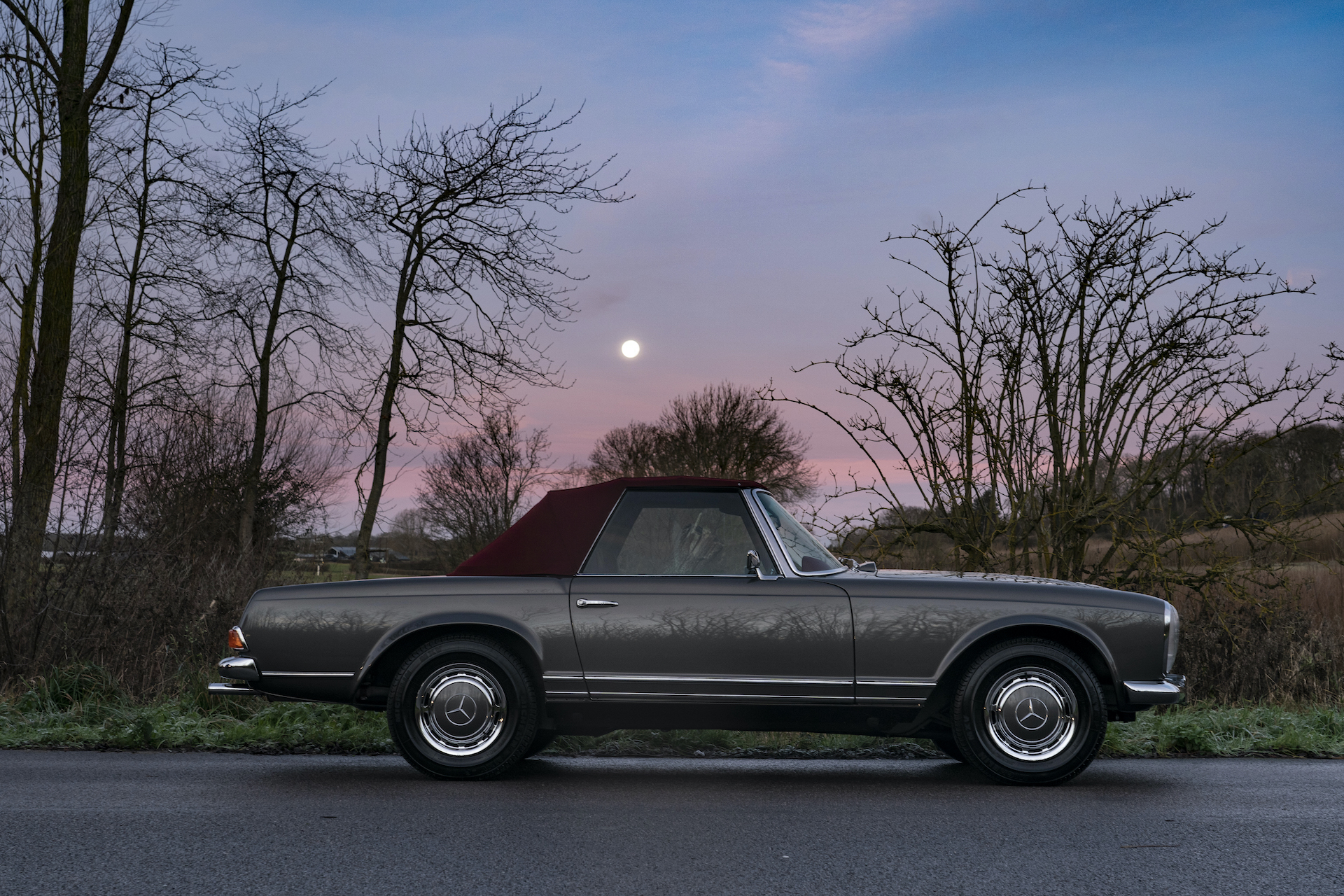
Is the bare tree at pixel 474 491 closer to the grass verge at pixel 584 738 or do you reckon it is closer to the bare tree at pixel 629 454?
the bare tree at pixel 629 454

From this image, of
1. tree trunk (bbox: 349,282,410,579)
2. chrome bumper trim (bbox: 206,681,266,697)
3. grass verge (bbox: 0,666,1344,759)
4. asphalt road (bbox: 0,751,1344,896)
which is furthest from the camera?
tree trunk (bbox: 349,282,410,579)

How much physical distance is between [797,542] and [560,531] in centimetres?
141

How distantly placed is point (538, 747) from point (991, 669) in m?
2.84

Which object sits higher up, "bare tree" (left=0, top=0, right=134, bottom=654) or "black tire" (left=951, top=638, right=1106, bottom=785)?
"bare tree" (left=0, top=0, right=134, bottom=654)

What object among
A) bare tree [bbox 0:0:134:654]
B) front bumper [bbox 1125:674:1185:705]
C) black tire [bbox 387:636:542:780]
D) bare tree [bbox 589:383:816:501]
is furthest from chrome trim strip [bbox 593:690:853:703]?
bare tree [bbox 589:383:816:501]

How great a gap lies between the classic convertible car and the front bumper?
0.04 feet

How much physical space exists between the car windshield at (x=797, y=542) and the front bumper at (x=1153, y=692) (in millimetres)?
1709

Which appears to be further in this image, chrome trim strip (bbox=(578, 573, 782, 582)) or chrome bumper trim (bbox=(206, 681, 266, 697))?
chrome bumper trim (bbox=(206, 681, 266, 697))

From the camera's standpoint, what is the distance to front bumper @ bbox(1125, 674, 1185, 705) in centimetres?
609

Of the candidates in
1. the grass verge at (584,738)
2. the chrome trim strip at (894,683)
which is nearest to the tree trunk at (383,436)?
the grass verge at (584,738)

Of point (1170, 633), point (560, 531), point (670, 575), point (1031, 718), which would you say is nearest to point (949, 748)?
point (1031, 718)

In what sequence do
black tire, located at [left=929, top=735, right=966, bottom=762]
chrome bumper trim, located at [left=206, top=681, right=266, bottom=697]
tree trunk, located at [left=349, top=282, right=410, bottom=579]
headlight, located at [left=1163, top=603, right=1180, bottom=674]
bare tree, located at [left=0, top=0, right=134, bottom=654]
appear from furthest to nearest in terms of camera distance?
tree trunk, located at [left=349, top=282, right=410, bottom=579] → bare tree, located at [left=0, top=0, right=134, bottom=654] → black tire, located at [left=929, top=735, right=966, bottom=762] → chrome bumper trim, located at [left=206, top=681, right=266, bottom=697] → headlight, located at [left=1163, top=603, right=1180, bottom=674]

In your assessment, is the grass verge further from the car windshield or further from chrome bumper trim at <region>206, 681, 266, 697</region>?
the car windshield

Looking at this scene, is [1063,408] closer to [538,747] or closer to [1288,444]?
[1288,444]
